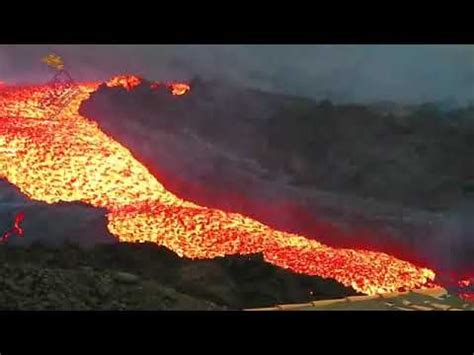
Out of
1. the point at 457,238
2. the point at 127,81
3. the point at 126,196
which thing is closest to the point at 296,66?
the point at 127,81

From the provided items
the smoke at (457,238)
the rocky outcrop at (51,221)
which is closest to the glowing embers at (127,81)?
the rocky outcrop at (51,221)

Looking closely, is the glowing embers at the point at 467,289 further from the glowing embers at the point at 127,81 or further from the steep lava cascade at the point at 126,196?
the glowing embers at the point at 127,81

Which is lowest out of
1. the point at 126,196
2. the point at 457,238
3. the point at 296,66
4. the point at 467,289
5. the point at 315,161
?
the point at 467,289

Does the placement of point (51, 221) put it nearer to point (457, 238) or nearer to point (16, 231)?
point (16, 231)

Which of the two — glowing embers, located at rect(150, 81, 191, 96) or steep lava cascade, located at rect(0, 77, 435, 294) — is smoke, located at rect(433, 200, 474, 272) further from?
glowing embers, located at rect(150, 81, 191, 96)

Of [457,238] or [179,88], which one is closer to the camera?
[457,238]
